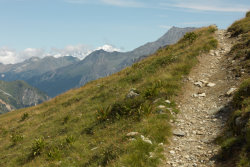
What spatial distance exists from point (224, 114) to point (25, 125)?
67.5 ft

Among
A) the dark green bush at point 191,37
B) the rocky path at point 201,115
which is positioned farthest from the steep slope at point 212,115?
the dark green bush at point 191,37

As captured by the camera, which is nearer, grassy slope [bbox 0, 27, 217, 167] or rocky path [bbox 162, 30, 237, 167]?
rocky path [bbox 162, 30, 237, 167]

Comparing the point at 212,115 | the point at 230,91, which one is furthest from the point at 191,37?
the point at 212,115

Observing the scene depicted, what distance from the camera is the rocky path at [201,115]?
845 centimetres

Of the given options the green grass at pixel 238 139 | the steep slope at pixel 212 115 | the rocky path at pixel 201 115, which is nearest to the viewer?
the green grass at pixel 238 139

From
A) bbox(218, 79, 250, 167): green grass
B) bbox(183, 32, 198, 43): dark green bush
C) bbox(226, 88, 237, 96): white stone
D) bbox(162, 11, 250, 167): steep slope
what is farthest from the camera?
bbox(183, 32, 198, 43): dark green bush

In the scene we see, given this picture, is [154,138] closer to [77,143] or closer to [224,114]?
[224,114]

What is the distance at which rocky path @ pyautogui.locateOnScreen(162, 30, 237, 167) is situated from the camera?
8.45 meters

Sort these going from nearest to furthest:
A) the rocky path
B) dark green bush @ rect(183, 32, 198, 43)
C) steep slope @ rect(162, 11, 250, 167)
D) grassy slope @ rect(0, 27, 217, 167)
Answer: steep slope @ rect(162, 11, 250, 167)
the rocky path
grassy slope @ rect(0, 27, 217, 167)
dark green bush @ rect(183, 32, 198, 43)

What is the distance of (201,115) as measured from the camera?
11812 millimetres

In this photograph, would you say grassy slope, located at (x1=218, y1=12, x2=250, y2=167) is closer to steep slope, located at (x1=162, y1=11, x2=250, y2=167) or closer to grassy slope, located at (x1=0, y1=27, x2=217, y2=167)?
steep slope, located at (x1=162, y1=11, x2=250, y2=167)

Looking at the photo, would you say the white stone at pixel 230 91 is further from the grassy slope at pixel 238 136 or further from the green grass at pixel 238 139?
the green grass at pixel 238 139

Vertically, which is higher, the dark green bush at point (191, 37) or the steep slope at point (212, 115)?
the dark green bush at point (191, 37)

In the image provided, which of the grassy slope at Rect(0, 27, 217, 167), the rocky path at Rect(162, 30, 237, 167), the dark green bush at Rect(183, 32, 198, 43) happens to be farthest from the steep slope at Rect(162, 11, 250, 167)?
the dark green bush at Rect(183, 32, 198, 43)
